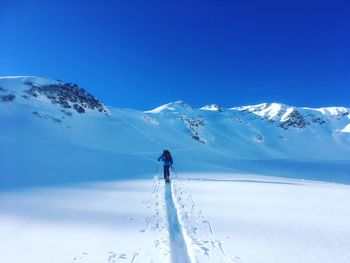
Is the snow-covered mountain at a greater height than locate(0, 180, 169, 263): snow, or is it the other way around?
the snow-covered mountain

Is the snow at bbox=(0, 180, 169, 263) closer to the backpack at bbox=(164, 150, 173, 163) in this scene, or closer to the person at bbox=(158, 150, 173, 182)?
the person at bbox=(158, 150, 173, 182)

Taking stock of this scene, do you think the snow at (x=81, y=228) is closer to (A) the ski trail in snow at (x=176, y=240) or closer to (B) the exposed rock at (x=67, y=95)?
(A) the ski trail in snow at (x=176, y=240)

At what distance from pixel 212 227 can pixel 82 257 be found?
3.48 metres

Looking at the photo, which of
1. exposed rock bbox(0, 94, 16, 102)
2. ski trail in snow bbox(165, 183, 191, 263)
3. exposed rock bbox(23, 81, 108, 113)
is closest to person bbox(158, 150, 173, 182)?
ski trail in snow bbox(165, 183, 191, 263)

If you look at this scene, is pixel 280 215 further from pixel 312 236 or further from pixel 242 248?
pixel 242 248

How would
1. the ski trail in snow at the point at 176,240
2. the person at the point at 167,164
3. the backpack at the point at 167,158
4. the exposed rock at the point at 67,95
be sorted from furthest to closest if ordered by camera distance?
1. the exposed rock at the point at 67,95
2. the backpack at the point at 167,158
3. the person at the point at 167,164
4. the ski trail in snow at the point at 176,240

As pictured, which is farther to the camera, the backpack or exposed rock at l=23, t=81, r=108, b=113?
exposed rock at l=23, t=81, r=108, b=113

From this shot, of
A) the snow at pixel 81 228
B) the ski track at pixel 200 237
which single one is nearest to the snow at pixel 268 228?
the ski track at pixel 200 237

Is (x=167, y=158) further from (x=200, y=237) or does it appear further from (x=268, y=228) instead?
(x=200, y=237)

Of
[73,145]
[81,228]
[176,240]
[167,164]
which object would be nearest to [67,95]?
[73,145]

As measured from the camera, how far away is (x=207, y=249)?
651 cm

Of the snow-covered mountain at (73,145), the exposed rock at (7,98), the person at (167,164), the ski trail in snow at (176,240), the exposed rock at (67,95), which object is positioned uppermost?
the exposed rock at (67,95)

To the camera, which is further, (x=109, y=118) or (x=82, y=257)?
(x=109, y=118)

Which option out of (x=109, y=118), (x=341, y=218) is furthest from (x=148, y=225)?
(x=109, y=118)
